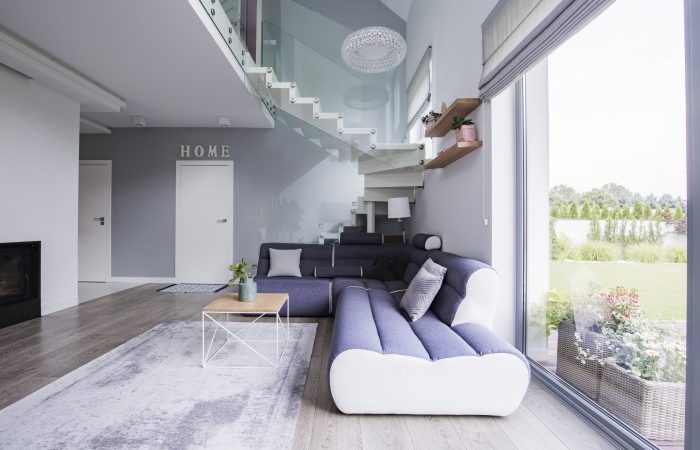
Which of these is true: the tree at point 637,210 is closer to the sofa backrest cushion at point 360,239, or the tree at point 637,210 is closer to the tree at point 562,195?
the tree at point 562,195

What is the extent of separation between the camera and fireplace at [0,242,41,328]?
138 inches

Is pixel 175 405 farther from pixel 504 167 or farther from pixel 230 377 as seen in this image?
pixel 504 167

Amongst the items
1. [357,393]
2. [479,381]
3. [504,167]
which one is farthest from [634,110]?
[357,393]

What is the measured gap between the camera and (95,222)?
6066 mm

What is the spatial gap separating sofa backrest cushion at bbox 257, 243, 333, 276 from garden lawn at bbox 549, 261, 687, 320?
309cm

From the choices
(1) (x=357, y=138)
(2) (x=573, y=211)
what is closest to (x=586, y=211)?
(2) (x=573, y=211)

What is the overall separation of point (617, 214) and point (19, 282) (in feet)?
17.2

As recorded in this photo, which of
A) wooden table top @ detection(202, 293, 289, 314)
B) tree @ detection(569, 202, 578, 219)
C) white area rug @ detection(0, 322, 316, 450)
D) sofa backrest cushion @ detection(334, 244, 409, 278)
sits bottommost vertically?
white area rug @ detection(0, 322, 316, 450)

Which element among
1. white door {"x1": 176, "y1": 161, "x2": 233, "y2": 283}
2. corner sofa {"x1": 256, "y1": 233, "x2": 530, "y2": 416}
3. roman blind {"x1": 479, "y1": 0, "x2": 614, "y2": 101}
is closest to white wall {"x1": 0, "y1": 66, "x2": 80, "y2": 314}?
white door {"x1": 176, "y1": 161, "x2": 233, "y2": 283}

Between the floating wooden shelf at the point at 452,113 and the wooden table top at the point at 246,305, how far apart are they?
2136mm

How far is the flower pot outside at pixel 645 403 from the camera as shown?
138cm

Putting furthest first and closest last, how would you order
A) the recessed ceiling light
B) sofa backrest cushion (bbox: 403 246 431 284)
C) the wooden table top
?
the recessed ceiling light < sofa backrest cushion (bbox: 403 246 431 284) < the wooden table top

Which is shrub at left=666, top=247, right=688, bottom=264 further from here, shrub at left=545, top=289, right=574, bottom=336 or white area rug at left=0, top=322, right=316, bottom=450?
white area rug at left=0, top=322, right=316, bottom=450

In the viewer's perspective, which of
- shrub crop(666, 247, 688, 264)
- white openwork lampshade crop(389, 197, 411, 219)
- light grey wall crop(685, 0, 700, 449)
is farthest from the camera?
white openwork lampshade crop(389, 197, 411, 219)
